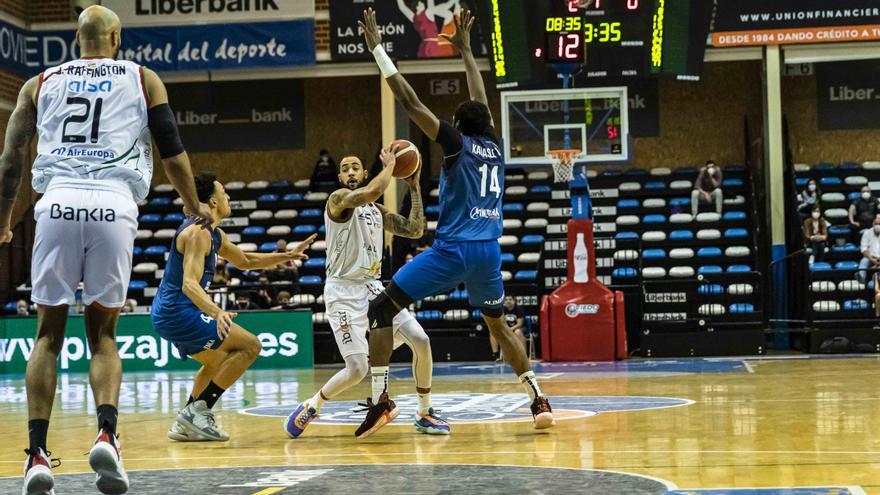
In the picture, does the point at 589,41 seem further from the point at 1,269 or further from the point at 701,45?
the point at 1,269

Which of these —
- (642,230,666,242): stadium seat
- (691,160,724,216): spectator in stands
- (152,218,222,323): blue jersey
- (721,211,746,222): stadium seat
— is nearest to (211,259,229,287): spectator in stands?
(642,230,666,242): stadium seat

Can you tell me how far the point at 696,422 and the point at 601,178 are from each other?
15645 millimetres

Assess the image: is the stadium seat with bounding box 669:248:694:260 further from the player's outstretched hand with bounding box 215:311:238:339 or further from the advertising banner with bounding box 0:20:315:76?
the player's outstretched hand with bounding box 215:311:238:339

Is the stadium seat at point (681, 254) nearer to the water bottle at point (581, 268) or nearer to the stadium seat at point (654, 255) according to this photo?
the stadium seat at point (654, 255)

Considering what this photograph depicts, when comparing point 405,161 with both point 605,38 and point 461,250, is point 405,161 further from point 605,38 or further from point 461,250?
point 605,38

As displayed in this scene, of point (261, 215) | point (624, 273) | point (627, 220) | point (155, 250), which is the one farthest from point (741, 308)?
point (155, 250)

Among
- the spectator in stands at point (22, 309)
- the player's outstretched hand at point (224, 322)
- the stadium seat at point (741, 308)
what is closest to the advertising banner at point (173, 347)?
the spectator in stands at point (22, 309)

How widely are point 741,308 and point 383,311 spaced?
12.1 metres

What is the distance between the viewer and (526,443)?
257 inches

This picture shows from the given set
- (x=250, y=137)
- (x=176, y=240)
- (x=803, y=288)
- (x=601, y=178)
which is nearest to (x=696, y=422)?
(x=176, y=240)

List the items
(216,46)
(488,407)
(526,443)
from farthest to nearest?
(216,46) < (488,407) < (526,443)

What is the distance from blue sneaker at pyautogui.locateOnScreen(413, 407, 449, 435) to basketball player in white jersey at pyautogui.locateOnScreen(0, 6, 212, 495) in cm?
270

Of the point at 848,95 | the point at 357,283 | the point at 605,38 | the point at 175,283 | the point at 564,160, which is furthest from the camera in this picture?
the point at 848,95

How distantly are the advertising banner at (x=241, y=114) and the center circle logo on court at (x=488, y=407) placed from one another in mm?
15592
